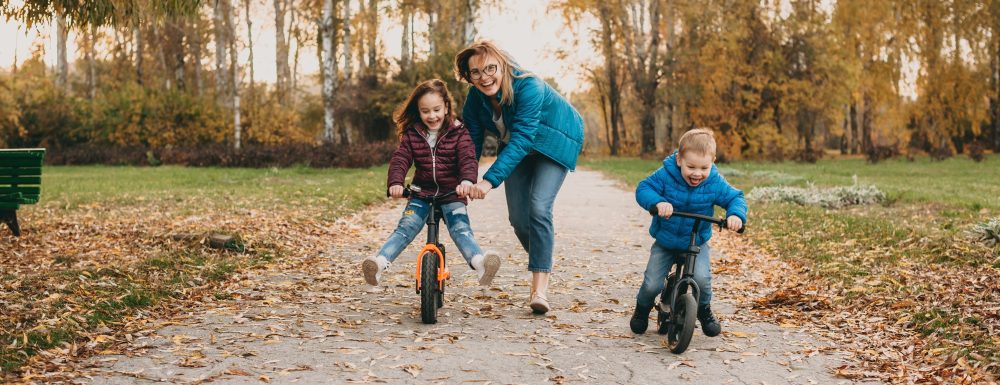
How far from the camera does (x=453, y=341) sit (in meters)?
5.21

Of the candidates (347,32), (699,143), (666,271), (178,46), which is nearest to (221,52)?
(178,46)

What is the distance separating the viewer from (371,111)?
33344mm

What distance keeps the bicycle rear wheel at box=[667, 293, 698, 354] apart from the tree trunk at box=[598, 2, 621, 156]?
116ft

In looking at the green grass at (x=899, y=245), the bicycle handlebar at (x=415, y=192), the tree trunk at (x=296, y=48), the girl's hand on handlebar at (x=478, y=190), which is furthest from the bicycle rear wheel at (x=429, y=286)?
the tree trunk at (x=296, y=48)

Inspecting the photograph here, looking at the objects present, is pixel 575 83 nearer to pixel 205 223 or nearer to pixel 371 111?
pixel 371 111

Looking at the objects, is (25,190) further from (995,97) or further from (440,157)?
(995,97)

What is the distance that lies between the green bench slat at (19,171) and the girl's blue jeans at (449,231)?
548 centimetres

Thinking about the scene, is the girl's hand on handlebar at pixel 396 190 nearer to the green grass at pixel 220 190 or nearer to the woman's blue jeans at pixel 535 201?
the woman's blue jeans at pixel 535 201

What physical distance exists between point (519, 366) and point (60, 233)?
6.72m

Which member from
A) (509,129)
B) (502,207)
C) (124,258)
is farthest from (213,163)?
(509,129)

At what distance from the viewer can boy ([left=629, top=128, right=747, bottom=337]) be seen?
4.89m

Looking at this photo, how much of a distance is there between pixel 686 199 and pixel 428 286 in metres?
1.67

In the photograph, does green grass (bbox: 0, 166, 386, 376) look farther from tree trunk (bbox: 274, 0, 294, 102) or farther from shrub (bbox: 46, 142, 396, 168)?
tree trunk (bbox: 274, 0, 294, 102)

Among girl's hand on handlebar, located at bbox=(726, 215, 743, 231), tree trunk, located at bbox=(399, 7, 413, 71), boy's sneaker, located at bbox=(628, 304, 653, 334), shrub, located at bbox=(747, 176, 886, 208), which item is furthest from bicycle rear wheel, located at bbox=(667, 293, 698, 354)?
tree trunk, located at bbox=(399, 7, 413, 71)
